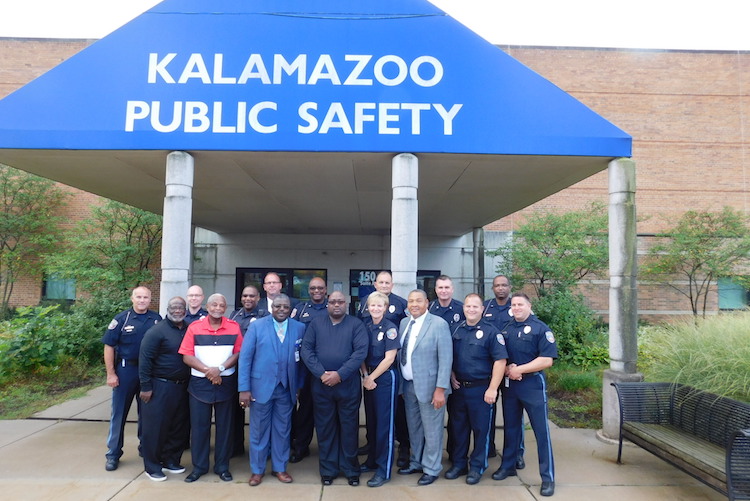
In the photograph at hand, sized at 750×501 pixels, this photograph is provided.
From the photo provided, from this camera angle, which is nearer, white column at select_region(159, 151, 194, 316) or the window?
white column at select_region(159, 151, 194, 316)

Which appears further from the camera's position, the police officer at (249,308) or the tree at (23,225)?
the tree at (23,225)

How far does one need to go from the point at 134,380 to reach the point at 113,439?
2.22 ft

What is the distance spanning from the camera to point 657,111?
1781 centimetres

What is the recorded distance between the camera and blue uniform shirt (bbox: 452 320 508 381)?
14.5ft

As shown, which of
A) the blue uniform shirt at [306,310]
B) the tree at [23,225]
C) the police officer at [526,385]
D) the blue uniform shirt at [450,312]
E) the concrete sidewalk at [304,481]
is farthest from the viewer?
the tree at [23,225]

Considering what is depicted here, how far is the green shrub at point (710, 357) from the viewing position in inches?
185

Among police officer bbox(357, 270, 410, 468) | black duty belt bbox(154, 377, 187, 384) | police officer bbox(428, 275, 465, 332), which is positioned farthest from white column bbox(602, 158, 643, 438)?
black duty belt bbox(154, 377, 187, 384)

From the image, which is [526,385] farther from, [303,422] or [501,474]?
[303,422]

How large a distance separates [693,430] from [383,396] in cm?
335

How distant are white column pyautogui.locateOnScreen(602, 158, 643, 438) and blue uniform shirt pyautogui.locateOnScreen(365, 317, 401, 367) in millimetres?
3276

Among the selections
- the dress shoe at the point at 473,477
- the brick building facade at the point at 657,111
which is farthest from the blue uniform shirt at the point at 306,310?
the brick building facade at the point at 657,111

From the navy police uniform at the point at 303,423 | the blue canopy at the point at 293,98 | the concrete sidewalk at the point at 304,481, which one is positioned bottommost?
the concrete sidewalk at the point at 304,481

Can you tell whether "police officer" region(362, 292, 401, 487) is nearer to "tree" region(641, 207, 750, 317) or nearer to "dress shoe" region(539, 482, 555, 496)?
"dress shoe" region(539, 482, 555, 496)

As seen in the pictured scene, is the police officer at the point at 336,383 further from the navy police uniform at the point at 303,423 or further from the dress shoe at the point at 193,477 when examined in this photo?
the dress shoe at the point at 193,477
